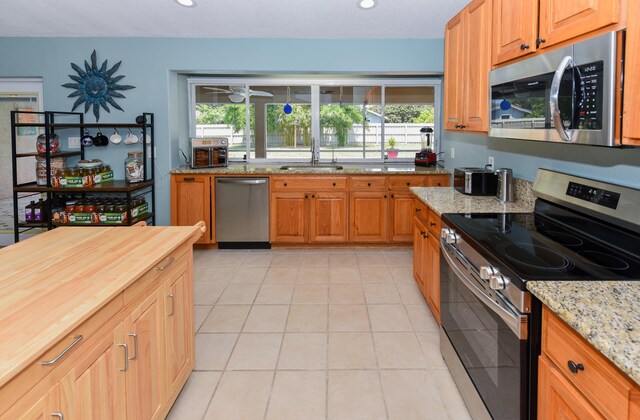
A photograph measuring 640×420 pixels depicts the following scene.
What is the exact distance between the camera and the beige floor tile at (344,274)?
4273mm

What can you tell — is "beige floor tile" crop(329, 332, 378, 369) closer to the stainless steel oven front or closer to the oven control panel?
the stainless steel oven front

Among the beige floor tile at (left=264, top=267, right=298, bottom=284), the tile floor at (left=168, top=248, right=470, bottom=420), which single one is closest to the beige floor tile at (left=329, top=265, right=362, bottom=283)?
the tile floor at (left=168, top=248, right=470, bottom=420)

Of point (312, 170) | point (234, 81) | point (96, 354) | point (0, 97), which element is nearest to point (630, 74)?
point (96, 354)

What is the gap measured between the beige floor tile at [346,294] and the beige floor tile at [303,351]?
0.66 meters

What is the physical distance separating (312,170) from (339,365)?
9.46ft

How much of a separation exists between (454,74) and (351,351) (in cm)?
198

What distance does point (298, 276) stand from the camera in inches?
173

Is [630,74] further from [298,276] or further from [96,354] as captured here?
[298,276]

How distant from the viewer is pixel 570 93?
1802 millimetres

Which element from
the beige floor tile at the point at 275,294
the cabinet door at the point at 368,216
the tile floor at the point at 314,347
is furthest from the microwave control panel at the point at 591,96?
the cabinet door at the point at 368,216

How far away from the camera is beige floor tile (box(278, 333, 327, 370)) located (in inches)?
108

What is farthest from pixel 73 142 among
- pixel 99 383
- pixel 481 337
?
pixel 481 337

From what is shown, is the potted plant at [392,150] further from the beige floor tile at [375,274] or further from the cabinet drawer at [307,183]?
the beige floor tile at [375,274]

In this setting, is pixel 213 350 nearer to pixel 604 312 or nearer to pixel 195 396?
pixel 195 396
